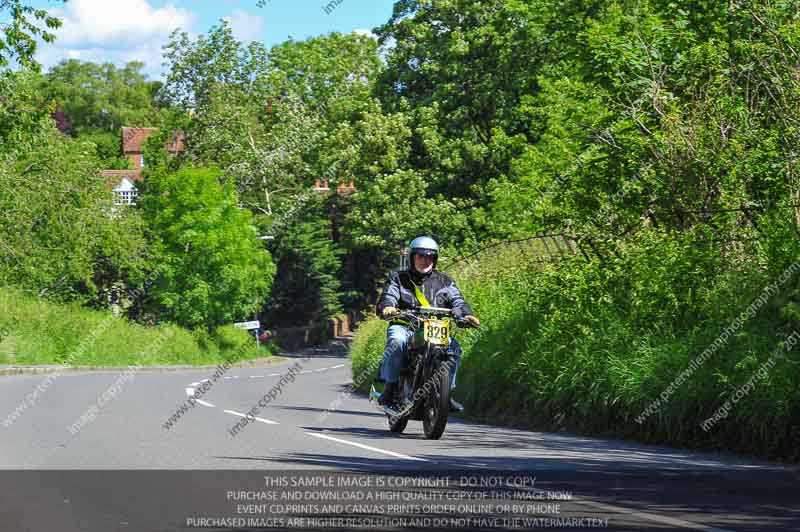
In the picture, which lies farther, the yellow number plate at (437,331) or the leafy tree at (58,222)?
the leafy tree at (58,222)

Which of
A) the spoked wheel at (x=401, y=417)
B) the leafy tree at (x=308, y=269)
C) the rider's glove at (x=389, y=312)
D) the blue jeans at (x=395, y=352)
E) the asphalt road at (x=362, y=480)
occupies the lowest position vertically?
the asphalt road at (x=362, y=480)

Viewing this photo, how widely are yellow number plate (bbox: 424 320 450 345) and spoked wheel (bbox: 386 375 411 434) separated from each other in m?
0.82

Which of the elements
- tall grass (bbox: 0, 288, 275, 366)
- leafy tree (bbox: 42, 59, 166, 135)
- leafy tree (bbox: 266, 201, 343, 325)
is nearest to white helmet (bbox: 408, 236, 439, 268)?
tall grass (bbox: 0, 288, 275, 366)

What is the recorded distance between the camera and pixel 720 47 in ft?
59.5

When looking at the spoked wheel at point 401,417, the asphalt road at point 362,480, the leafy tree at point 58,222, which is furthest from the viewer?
the leafy tree at point 58,222

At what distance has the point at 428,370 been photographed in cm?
1338

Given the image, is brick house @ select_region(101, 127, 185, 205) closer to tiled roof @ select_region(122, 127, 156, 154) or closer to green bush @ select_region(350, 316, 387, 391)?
tiled roof @ select_region(122, 127, 156, 154)

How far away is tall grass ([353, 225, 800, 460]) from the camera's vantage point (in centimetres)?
1281

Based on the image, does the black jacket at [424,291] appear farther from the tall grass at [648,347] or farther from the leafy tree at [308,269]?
the leafy tree at [308,269]

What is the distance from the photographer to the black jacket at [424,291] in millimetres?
13703

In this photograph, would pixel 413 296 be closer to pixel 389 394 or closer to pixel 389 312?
pixel 389 312

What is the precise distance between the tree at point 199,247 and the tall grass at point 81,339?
2.04 metres

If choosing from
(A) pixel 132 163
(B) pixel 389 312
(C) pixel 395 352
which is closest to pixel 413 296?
(B) pixel 389 312

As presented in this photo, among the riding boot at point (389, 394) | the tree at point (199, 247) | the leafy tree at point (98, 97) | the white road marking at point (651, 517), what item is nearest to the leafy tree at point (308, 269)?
the tree at point (199, 247)
